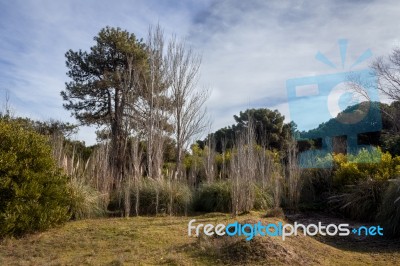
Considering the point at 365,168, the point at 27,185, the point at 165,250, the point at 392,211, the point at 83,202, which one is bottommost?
the point at 165,250

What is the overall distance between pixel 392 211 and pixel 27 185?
5814 mm

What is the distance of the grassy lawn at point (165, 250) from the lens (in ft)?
13.9

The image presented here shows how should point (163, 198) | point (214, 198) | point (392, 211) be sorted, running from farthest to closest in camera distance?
point (214, 198)
point (163, 198)
point (392, 211)

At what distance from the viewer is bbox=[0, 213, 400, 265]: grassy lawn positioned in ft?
13.9

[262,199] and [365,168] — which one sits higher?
[365,168]

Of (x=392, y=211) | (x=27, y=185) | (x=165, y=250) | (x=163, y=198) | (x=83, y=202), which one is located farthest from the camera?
(x=163, y=198)

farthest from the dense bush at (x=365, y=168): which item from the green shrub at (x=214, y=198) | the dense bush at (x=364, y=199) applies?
the green shrub at (x=214, y=198)

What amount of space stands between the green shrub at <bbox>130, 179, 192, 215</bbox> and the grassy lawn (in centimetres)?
208

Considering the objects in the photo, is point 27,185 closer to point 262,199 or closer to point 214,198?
point 214,198

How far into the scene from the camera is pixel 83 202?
24.5ft

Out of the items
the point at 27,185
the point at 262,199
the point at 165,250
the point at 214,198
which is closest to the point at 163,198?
the point at 214,198

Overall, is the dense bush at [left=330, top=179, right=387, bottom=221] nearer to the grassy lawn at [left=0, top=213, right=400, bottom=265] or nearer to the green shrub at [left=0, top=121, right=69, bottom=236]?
the grassy lawn at [left=0, top=213, right=400, bottom=265]

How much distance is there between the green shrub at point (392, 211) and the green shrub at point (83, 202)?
548cm

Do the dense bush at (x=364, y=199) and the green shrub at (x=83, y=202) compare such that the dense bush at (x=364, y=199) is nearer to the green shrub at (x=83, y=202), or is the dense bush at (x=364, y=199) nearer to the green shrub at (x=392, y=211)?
the green shrub at (x=392, y=211)
